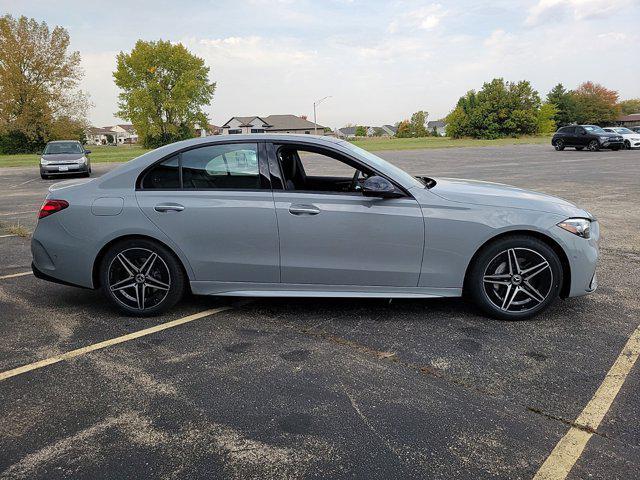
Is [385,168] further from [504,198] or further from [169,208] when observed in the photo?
[169,208]

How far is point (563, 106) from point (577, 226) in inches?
4074

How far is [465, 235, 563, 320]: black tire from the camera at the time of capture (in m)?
4.05

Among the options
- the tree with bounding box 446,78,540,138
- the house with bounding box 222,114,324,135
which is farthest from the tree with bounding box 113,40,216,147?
the house with bounding box 222,114,324,135

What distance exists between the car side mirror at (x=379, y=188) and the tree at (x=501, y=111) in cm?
7863

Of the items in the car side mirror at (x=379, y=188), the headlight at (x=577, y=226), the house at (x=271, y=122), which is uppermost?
the house at (x=271, y=122)

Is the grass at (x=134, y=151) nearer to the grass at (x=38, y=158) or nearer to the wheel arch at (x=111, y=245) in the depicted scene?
the grass at (x=38, y=158)

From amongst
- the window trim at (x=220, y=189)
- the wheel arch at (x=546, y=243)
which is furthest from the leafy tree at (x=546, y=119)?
the window trim at (x=220, y=189)

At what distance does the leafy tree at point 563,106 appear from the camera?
308 ft

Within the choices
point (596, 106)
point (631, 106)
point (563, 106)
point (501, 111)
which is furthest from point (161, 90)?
point (631, 106)

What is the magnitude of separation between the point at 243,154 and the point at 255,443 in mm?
2494

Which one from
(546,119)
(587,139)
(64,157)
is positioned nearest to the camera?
(64,157)

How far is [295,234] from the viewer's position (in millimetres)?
4070

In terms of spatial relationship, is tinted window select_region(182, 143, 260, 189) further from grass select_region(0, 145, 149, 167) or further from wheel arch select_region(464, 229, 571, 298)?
grass select_region(0, 145, 149, 167)

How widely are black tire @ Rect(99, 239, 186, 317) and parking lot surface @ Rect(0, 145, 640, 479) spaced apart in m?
0.16
